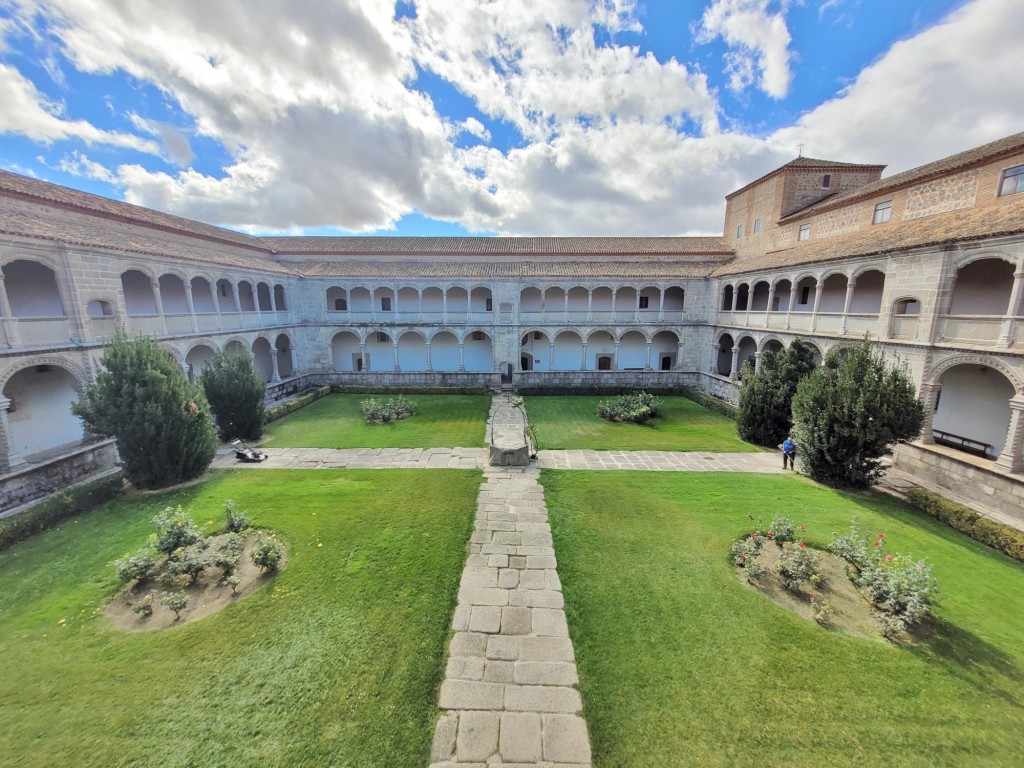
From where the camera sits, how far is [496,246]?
29.4 meters

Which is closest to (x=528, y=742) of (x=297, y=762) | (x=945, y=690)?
(x=297, y=762)

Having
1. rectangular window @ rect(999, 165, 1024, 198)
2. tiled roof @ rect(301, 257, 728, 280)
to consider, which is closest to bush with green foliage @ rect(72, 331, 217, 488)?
tiled roof @ rect(301, 257, 728, 280)

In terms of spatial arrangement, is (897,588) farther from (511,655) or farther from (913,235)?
(913,235)

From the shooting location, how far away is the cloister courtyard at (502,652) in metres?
4.88

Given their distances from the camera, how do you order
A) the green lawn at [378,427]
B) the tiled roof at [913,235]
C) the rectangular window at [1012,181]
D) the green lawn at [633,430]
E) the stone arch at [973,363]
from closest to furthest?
the stone arch at [973,363] < the tiled roof at [913,235] < the rectangular window at [1012,181] < the green lawn at [633,430] < the green lawn at [378,427]

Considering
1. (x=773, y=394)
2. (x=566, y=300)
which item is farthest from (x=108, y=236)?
(x=773, y=394)

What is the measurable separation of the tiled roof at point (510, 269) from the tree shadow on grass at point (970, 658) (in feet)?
72.9

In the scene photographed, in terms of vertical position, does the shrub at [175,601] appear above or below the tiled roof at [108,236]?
below

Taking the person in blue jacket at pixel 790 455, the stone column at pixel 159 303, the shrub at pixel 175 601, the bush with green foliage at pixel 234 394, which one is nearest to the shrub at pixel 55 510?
the bush with green foliage at pixel 234 394

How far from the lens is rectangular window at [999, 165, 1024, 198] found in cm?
1298

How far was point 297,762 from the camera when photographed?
462 cm

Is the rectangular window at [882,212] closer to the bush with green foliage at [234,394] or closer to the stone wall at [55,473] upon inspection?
the bush with green foliage at [234,394]

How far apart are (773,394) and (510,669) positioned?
1441cm

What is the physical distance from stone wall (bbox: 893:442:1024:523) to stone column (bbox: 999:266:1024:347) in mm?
3475
